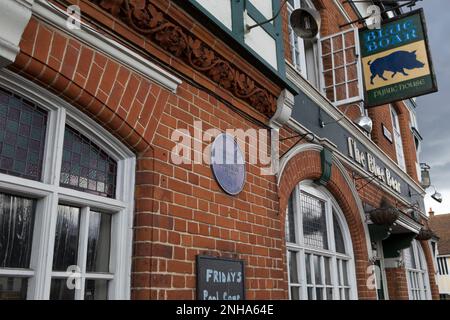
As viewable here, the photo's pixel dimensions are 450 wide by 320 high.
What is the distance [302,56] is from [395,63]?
1633 millimetres

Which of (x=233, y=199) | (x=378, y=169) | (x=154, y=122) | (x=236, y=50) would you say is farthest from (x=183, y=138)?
(x=378, y=169)

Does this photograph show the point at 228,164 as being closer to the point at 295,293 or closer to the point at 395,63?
the point at 295,293

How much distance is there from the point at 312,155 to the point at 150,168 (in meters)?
3.51

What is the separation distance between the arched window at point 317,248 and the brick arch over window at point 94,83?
9.75ft

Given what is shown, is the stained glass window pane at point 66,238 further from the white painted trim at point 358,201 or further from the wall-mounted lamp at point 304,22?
the white painted trim at point 358,201

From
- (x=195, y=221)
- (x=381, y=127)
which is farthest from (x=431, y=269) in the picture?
(x=195, y=221)

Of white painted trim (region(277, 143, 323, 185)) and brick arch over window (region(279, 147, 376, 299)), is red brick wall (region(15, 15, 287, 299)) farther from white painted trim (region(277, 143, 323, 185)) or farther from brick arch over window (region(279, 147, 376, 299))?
brick arch over window (region(279, 147, 376, 299))

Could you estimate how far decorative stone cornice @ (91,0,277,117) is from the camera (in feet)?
9.88

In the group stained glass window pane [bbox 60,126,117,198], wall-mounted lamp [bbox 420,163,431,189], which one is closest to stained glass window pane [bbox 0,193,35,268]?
stained glass window pane [bbox 60,126,117,198]

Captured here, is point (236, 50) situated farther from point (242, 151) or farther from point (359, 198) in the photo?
point (359, 198)

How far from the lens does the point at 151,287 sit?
2844 mm

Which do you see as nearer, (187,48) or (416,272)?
(187,48)

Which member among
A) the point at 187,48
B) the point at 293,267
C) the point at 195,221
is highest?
the point at 187,48

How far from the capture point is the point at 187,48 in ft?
11.5
